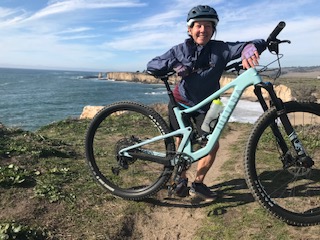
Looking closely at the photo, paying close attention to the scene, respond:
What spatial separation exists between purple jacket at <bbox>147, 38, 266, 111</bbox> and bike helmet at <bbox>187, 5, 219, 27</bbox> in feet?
1.09

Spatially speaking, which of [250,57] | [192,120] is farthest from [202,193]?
[250,57]

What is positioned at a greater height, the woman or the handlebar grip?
the handlebar grip

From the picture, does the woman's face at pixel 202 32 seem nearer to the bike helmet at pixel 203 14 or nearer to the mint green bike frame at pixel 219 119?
the bike helmet at pixel 203 14

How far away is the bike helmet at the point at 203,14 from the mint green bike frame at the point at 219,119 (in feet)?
3.11

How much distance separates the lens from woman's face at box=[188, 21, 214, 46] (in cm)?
463

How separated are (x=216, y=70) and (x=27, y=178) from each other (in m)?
3.54

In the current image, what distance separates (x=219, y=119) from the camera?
4535 mm

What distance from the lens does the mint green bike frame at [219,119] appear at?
14.1 ft

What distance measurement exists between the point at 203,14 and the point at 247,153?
2018mm

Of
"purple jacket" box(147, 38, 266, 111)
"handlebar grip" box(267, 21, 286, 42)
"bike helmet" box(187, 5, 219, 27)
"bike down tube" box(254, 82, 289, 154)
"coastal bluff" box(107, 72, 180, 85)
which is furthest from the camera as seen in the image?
"coastal bluff" box(107, 72, 180, 85)

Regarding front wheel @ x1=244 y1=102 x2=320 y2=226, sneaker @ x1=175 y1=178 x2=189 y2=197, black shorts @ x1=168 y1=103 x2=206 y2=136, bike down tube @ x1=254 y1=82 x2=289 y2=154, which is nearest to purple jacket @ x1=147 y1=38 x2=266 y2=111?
black shorts @ x1=168 y1=103 x2=206 y2=136

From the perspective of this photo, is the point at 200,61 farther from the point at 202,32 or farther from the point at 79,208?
the point at 79,208

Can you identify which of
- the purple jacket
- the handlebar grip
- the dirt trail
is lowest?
the dirt trail

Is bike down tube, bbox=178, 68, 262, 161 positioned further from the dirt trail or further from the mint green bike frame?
the dirt trail
